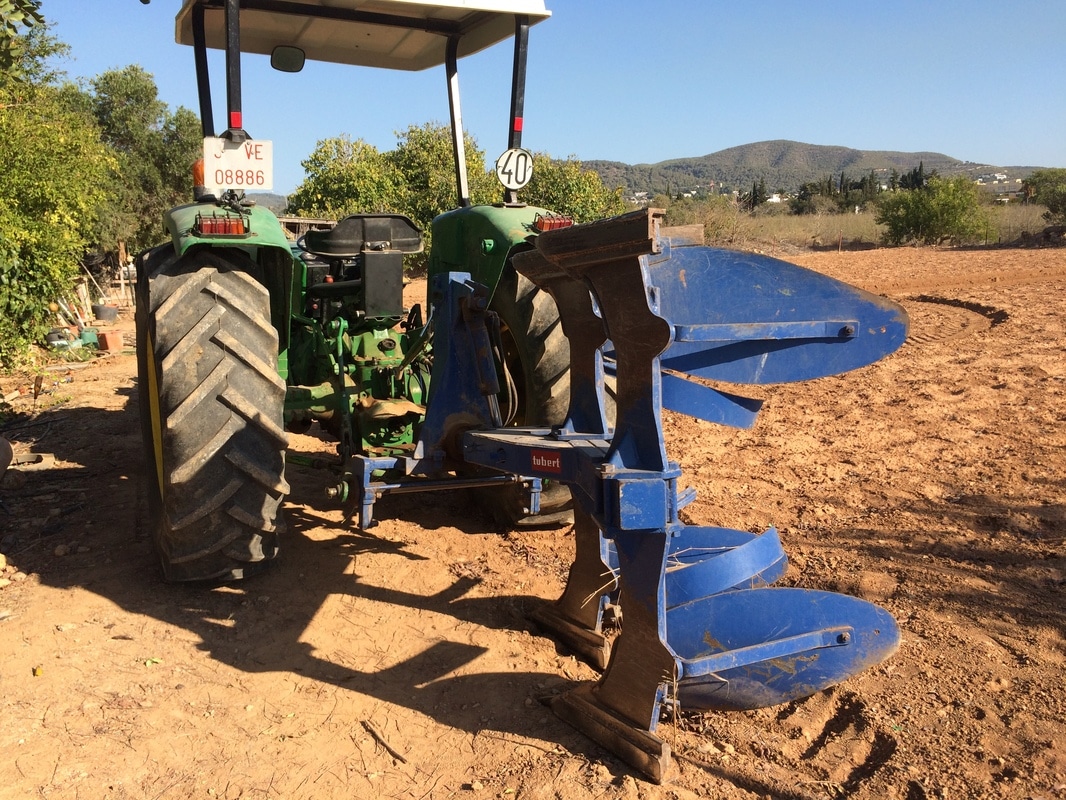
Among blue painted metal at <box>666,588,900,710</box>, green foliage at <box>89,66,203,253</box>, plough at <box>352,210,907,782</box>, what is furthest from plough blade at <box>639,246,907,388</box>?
green foliage at <box>89,66,203,253</box>

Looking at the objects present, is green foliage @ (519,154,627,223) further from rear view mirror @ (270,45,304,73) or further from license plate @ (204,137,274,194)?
license plate @ (204,137,274,194)

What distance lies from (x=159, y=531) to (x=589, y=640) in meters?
1.98

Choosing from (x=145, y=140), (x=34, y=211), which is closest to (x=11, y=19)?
(x=34, y=211)

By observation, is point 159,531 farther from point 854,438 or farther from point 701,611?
point 854,438

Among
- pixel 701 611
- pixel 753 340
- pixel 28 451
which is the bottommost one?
pixel 28 451

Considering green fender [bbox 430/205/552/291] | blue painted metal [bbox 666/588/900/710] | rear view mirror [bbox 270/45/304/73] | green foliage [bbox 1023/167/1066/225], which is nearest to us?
blue painted metal [bbox 666/588/900/710]

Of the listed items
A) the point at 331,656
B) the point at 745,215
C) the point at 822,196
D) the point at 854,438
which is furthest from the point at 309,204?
the point at 822,196

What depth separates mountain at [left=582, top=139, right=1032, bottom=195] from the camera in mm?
135750

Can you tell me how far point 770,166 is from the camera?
14788 centimetres

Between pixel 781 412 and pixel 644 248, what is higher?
pixel 644 248

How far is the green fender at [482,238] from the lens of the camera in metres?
3.88

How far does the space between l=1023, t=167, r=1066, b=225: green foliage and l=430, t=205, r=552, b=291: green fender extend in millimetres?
26302

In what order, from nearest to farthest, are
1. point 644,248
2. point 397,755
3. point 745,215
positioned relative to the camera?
point 644,248, point 397,755, point 745,215

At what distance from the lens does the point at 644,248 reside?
2.37m
